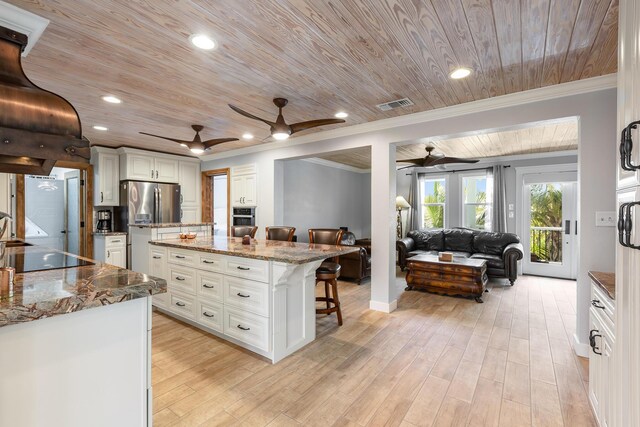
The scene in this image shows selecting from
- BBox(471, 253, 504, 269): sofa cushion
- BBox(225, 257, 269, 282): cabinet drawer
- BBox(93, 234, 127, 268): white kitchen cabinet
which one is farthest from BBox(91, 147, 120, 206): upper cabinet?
BBox(471, 253, 504, 269): sofa cushion

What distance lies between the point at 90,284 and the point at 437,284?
4392 millimetres

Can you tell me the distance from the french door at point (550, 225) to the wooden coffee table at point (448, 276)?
2427 millimetres

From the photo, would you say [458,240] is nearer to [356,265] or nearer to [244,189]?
[356,265]

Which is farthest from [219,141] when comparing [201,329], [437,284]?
[437,284]

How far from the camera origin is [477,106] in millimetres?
3238

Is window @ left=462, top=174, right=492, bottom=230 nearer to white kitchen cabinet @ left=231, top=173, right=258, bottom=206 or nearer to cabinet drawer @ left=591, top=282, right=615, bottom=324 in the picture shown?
white kitchen cabinet @ left=231, top=173, right=258, bottom=206

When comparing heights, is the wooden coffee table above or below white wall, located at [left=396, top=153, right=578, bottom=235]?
below

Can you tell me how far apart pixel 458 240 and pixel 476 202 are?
123 cm

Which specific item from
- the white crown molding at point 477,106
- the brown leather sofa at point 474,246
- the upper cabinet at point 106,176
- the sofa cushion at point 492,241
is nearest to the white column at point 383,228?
the white crown molding at point 477,106

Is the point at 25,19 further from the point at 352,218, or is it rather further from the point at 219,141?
the point at 352,218

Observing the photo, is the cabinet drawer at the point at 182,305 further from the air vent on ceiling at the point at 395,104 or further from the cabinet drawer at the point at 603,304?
the cabinet drawer at the point at 603,304

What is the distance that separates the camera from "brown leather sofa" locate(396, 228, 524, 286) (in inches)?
203

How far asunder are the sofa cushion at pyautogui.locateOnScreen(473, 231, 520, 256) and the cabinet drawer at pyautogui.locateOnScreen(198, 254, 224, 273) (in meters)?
5.13

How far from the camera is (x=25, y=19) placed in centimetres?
178
